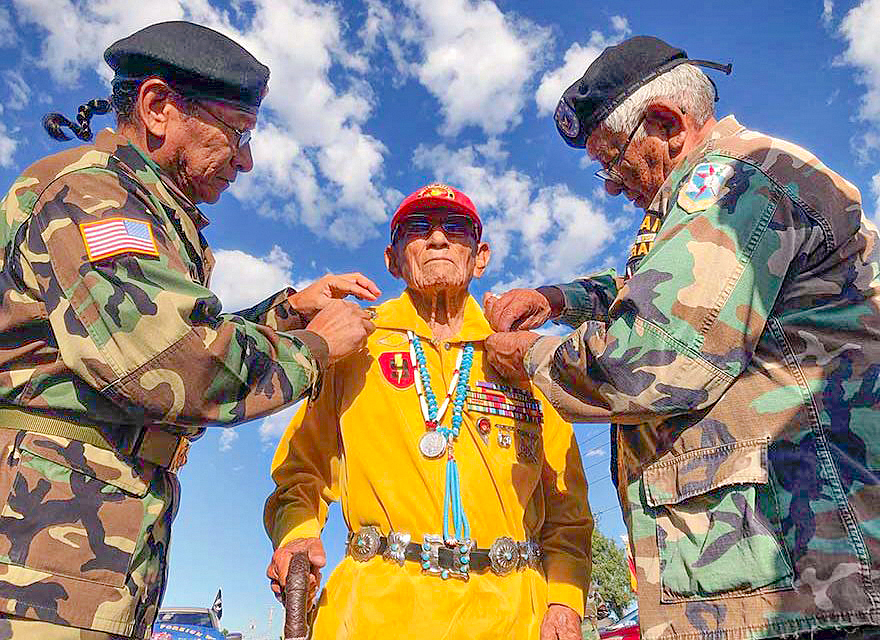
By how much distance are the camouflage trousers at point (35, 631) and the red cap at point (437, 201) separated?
2.79 meters

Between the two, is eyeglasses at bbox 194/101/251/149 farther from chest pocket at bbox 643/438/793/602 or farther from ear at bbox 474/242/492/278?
chest pocket at bbox 643/438/793/602

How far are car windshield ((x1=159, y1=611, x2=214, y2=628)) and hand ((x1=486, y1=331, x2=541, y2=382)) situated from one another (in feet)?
47.8

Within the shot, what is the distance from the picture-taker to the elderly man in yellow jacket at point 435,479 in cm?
330

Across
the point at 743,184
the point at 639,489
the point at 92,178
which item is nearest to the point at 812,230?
the point at 743,184

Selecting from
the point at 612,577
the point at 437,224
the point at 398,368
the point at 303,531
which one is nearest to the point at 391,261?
the point at 437,224

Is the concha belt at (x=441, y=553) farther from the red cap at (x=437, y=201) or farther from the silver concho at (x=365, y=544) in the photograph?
the red cap at (x=437, y=201)

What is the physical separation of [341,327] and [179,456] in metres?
0.99

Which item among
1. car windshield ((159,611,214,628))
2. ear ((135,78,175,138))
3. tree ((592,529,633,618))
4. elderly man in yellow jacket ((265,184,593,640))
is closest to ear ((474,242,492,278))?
elderly man in yellow jacket ((265,184,593,640))

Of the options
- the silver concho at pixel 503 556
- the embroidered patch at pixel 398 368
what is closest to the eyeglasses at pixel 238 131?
the embroidered patch at pixel 398 368

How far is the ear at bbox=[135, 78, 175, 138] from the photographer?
303 cm

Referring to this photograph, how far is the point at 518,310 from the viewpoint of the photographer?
393 centimetres

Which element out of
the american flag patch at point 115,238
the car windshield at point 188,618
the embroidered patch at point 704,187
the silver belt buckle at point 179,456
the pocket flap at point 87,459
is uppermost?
the car windshield at point 188,618

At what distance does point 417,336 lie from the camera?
405 cm

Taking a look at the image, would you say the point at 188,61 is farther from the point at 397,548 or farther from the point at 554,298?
the point at 397,548
